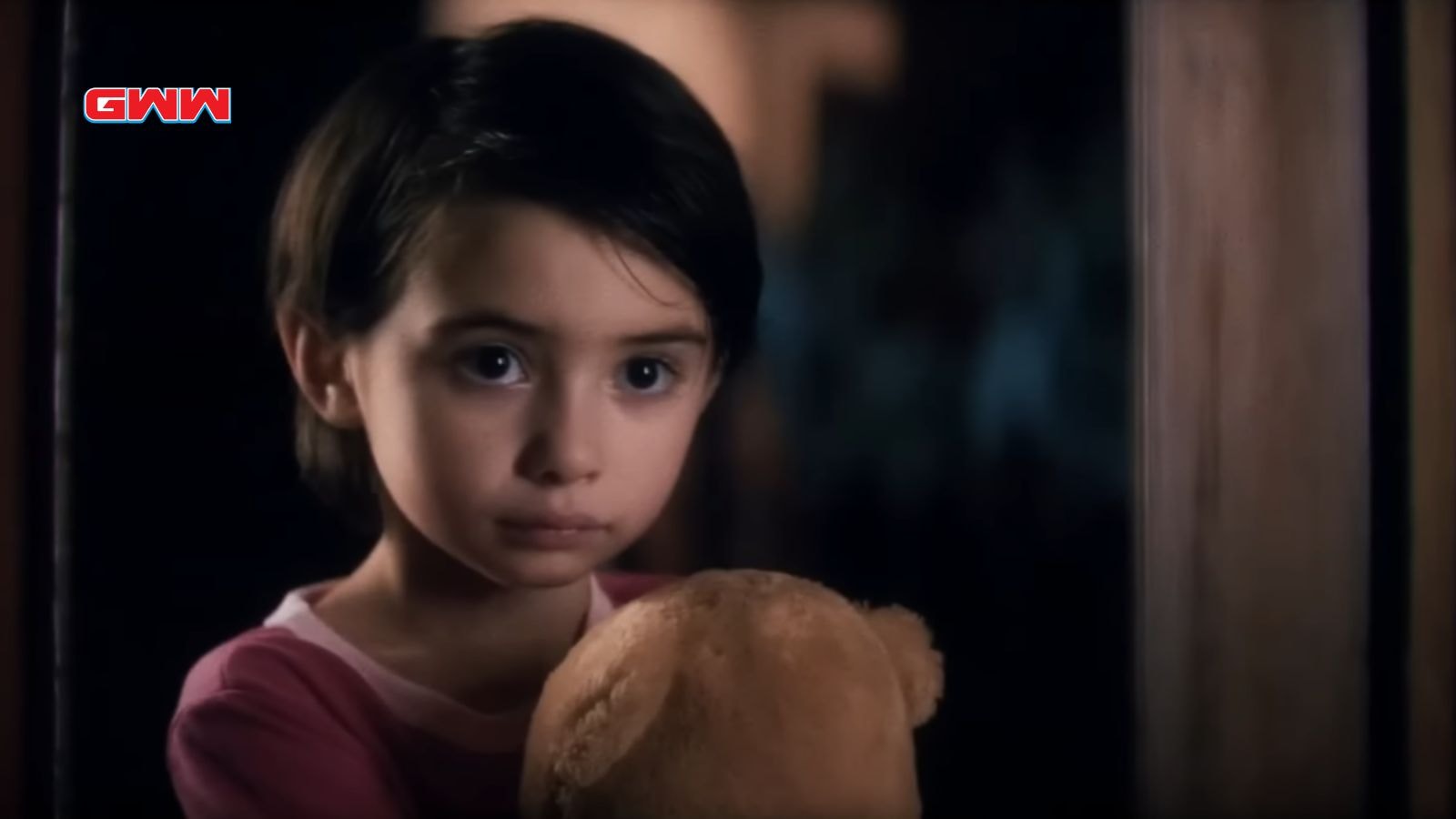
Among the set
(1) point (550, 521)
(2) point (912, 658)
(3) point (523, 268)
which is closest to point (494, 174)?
(3) point (523, 268)

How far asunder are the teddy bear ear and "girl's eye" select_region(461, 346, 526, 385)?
18 centimetres

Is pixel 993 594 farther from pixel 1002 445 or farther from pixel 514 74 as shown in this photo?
pixel 514 74

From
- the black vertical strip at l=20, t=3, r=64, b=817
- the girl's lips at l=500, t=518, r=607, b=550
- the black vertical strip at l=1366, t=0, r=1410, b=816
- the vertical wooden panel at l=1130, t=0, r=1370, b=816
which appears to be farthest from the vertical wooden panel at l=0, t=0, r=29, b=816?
the black vertical strip at l=1366, t=0, r=1410, b=816

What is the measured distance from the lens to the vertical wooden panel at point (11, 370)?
58cm

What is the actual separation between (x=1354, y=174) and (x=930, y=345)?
8.5 inches

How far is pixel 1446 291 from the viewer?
618mm

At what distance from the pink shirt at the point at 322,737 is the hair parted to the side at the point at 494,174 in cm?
7

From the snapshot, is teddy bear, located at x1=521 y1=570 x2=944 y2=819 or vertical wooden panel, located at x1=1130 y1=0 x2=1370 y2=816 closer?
teddy bear, located at x1=521 y1=570 x2=944 y2=819

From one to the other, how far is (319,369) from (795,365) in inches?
→ 8.0

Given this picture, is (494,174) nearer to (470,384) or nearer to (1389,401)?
(470,384)

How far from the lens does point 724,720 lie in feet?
1.64

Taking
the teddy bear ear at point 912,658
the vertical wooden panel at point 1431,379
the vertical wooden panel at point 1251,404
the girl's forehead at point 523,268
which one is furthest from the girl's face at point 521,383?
the vertical wooden panel at point 1431,379

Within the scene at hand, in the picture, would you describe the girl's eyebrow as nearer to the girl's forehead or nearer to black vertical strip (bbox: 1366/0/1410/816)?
the girl's forehead

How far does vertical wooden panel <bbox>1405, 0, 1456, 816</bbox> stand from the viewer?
2.03 feet
